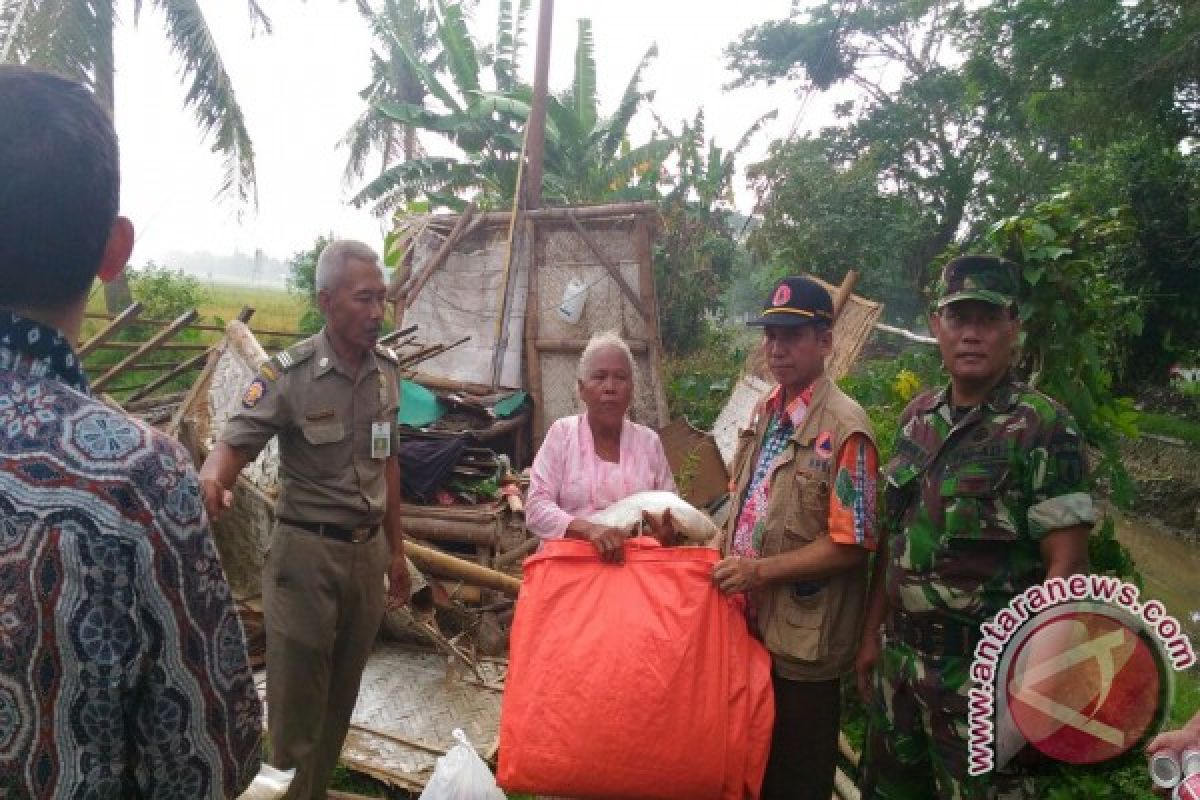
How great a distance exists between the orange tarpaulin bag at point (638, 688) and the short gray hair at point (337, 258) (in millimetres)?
1314

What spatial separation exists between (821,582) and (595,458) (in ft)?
2.86

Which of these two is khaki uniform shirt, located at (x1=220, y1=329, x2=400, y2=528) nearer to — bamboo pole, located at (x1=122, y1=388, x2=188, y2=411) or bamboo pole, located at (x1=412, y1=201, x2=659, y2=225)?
bamboo pole, located at (x1=122, y1=388, x2=188, y2=411)

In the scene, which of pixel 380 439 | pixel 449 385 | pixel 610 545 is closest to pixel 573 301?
pixel 449 385

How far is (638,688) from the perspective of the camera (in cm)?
204

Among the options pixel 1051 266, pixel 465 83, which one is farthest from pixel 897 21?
pixel 1051 266

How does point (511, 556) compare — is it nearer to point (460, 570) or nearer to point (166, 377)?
point (460, 570)

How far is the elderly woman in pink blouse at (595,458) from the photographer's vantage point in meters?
2.63

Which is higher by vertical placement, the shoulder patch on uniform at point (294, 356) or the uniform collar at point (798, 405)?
the uniform collar at point (798, 405)

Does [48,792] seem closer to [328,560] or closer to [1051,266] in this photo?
[328,560]

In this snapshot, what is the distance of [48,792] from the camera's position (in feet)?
3.06

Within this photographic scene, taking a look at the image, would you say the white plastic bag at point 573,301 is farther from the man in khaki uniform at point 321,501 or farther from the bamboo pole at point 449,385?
the man in khaki uniform at point 321,501

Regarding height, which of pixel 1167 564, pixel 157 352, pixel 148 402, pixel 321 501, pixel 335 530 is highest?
pixel 321 501

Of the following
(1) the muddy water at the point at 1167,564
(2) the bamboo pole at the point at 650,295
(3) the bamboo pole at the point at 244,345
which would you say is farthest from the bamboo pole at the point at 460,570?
(1) the muddy water at the point at 1167,564
